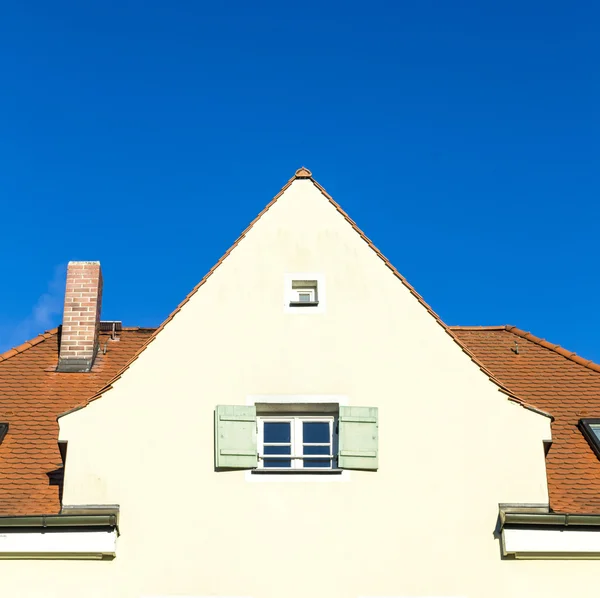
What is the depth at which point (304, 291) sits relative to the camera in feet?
48.1

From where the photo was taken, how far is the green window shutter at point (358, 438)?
1336 centimetres

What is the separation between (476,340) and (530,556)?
6.54 m

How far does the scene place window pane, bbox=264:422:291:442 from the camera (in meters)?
13.8

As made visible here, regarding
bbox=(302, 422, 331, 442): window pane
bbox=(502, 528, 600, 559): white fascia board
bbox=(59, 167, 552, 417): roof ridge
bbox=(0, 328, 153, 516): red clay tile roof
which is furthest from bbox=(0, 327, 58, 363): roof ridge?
bbox=(502, 528, 600, 559): white fascia board

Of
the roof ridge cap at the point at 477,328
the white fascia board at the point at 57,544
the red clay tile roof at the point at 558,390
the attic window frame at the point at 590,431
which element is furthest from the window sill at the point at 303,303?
the roof ridge cap at the point at 477,328

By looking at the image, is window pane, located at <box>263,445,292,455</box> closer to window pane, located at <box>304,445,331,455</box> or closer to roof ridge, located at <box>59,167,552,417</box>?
window pane, located at <box>304,445,331,455</box>

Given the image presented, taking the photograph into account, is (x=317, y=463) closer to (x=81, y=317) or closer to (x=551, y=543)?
(x=551, y=543)

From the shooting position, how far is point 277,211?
49.1ft

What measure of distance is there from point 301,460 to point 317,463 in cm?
26

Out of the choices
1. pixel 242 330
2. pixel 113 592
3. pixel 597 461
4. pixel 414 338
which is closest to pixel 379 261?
pixel 414 338

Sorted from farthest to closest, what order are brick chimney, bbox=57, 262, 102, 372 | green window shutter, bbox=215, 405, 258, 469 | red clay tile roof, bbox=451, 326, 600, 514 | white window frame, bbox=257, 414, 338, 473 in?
brick chimney, bbox=57, 262, 102, 372 < red clay tile roof, bbox=451, 326, 600, 514 < white window frame, bbox=257, 414, 338, 473 < green window shutter, bbox=215, 405, 258, 469

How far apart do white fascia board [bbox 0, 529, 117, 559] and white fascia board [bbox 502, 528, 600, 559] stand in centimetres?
575

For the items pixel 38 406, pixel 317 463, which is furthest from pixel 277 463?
pixel 38 406

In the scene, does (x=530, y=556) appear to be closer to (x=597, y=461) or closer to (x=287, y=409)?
(x=597, y=461)
